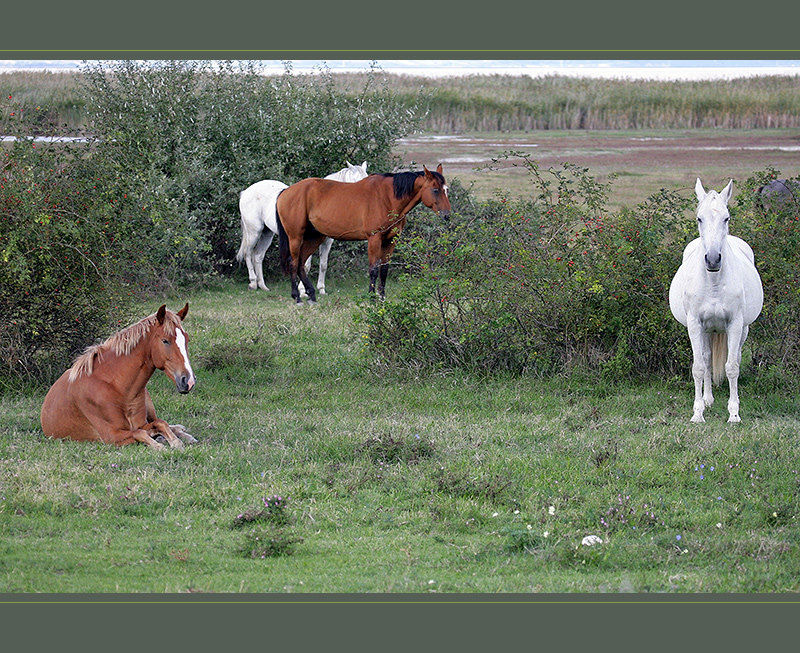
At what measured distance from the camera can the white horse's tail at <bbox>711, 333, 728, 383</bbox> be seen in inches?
319

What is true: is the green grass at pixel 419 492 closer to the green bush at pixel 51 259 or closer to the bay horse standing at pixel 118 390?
the bay horse standing at pixel 118 390

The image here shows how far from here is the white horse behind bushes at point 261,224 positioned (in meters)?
15.1

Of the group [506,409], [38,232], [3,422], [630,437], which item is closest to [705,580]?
[630,437]

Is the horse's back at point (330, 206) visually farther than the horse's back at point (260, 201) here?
No

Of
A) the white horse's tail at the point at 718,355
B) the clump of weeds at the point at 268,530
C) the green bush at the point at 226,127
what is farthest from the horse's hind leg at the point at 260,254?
the clump of weeds at the point at 268,530

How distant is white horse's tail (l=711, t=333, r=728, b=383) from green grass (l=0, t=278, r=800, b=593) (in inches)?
11.6

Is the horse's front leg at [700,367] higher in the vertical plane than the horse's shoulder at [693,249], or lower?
lower

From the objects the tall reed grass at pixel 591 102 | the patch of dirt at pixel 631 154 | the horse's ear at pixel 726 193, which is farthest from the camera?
the patch of dirt at pixel 631 154

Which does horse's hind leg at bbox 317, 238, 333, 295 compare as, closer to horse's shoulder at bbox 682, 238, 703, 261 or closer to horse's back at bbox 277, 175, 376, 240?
horse's back at bbox 277, 175, 376, 240

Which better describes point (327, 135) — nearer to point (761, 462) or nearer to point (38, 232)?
point (38, 232)

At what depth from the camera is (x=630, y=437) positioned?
23.6 ft

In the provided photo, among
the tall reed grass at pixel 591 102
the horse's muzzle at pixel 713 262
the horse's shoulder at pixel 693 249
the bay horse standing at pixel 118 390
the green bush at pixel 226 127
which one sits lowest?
the bay horse standing at pixel 118 390

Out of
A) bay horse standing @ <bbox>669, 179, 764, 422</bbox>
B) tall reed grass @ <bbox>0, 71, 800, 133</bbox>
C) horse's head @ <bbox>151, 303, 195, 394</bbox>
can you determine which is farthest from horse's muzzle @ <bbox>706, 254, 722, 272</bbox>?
tall reed grass @ <bbox>0, 71, 800, 133</bbox>

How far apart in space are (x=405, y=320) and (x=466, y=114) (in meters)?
16.2
